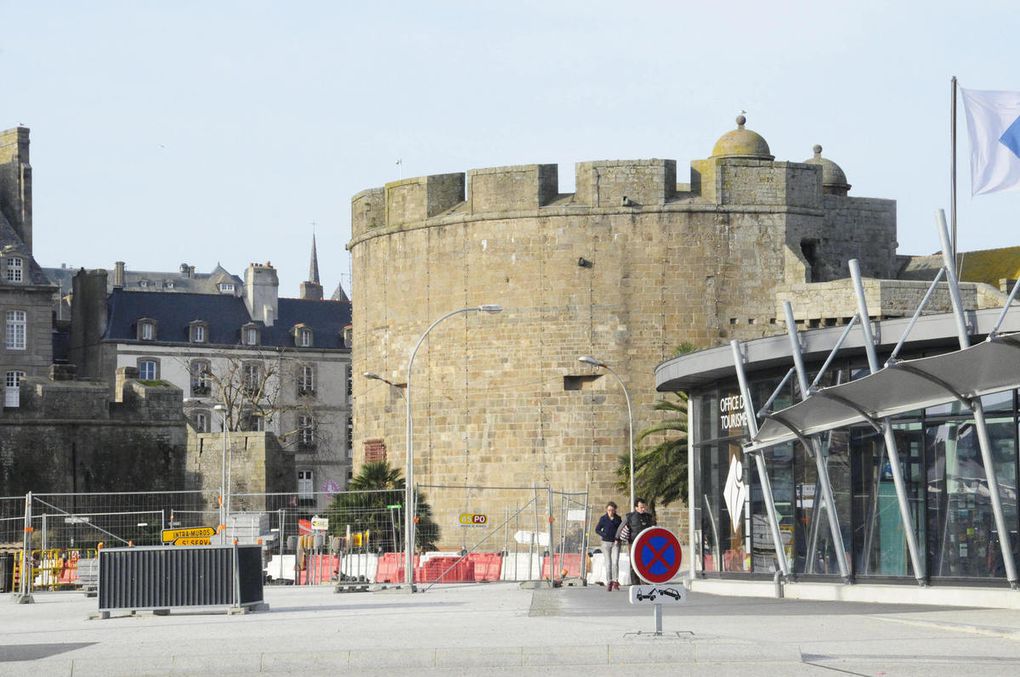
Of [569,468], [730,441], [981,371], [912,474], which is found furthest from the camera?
[569,468]

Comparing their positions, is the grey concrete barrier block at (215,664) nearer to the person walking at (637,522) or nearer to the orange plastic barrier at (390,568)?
the person walking at (637,522)

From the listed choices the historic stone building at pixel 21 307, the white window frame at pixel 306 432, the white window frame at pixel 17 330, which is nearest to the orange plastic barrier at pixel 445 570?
the historic stone building at pixel 21 307

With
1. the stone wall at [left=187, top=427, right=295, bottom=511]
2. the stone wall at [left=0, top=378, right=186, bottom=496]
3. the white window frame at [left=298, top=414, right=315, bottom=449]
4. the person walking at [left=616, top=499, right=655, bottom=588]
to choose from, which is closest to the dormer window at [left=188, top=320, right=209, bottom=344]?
the white window frame at [left=298, top=414, right=315, bottom=449]

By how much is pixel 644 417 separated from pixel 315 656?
101ft

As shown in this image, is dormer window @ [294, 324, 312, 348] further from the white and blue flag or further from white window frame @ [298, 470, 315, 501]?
the white and blue flag

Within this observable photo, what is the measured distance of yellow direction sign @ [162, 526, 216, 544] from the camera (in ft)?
81.7

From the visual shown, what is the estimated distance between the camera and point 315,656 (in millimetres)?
14695

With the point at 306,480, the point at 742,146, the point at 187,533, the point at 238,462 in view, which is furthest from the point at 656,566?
the point at 306,480

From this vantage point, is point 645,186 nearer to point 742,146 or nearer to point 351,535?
point 742,146

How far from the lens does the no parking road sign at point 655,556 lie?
14844 millimetres

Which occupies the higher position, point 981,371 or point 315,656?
point 981,371

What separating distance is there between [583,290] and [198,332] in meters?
47.9

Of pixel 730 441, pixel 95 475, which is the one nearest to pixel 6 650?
pixel 730 441

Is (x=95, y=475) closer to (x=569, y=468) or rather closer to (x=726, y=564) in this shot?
(x=569, y=468)
